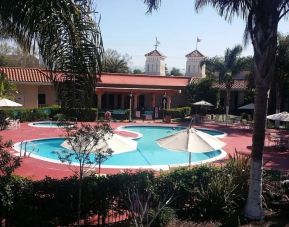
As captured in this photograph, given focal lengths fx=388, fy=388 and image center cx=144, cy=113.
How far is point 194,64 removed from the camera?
58.5 metres

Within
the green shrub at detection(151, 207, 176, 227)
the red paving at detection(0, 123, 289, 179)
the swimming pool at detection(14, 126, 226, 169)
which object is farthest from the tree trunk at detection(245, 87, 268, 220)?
the swimming pool at detection(14, 126, 226, 169)

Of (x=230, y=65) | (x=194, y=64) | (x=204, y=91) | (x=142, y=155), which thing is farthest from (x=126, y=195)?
(x=194, y=64)

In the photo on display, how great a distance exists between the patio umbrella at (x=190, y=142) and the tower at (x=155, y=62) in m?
47.3

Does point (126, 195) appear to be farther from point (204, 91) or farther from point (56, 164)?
point (204, 91)

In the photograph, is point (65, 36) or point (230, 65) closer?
point (65, 36)

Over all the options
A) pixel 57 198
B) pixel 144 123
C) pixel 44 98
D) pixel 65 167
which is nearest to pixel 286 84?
pixel 144 123

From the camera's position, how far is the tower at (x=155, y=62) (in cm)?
6068

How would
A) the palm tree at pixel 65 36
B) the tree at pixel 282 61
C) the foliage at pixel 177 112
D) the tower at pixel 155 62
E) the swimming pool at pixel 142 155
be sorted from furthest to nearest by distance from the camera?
the tower at pixel 155 62
the foliage at pixel 177 112
the tree at pixel 282 61
the swimming pool at pixel 142 155
the palm tree at pixel 65 36

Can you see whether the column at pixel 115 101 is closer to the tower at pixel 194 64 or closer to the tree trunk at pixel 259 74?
the tower at pixel 194 64

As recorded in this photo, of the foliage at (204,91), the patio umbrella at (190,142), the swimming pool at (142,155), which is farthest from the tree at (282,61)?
the patio umbrella at (190,142)

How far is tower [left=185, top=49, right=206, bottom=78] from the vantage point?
57.4 m

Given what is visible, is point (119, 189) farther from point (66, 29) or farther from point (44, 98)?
point (44, 98)

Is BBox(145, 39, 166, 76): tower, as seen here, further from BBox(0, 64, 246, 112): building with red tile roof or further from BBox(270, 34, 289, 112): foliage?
BBox(270, 34, 289, 112): foliage

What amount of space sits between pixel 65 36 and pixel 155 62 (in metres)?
56.1
